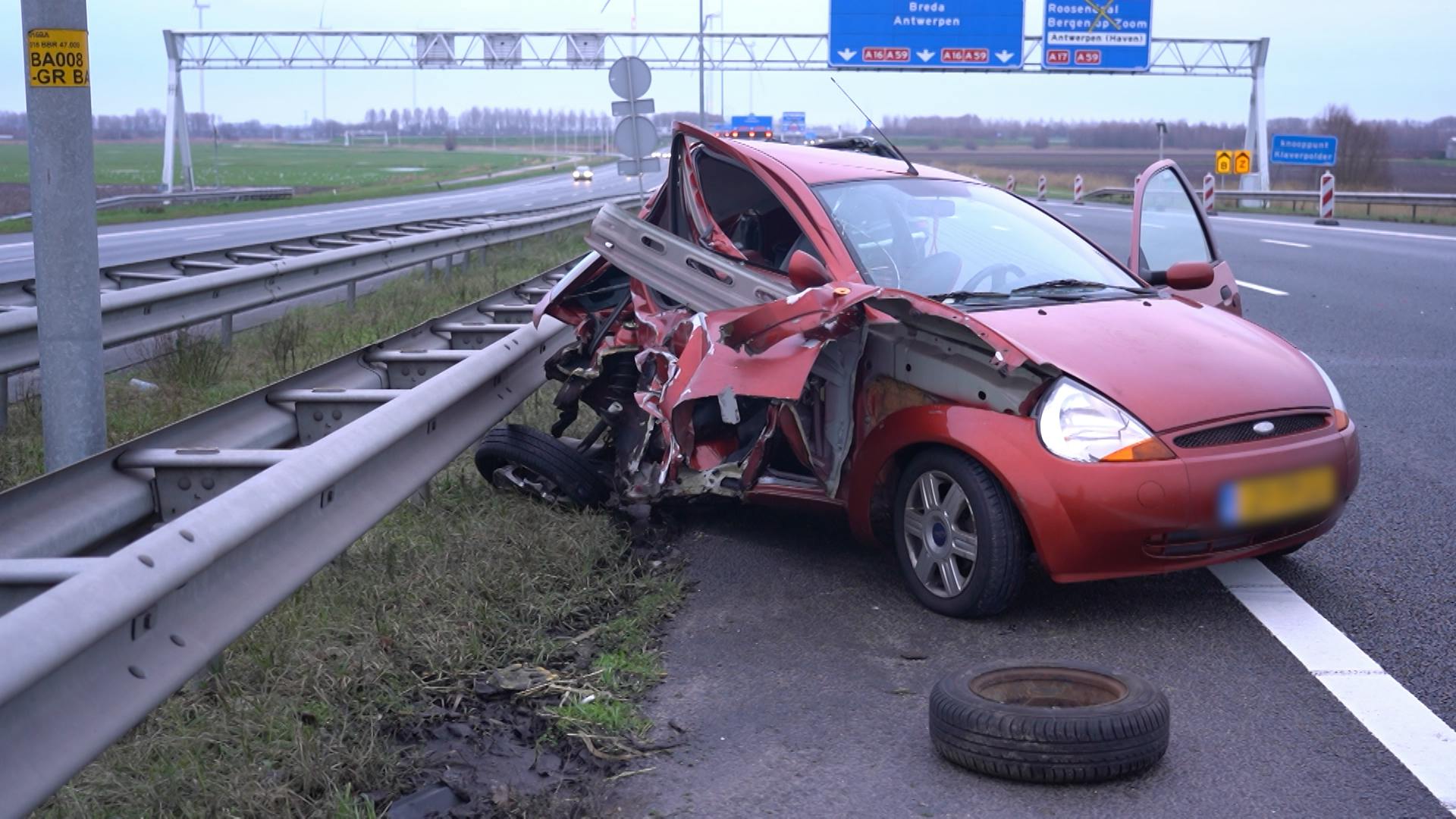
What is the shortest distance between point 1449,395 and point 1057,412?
18.4 feet

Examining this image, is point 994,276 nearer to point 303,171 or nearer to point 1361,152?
point 1361,152

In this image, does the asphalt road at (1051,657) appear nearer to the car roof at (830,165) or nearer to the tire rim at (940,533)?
the tire rim at (940,533)

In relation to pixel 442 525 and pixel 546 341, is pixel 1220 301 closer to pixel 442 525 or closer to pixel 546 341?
pixel 546 341

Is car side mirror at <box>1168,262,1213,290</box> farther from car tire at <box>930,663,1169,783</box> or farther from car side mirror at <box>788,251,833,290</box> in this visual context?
car tire at <box>930,663,1169,783</box>

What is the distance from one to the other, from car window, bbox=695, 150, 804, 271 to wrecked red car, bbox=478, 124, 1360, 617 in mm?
11

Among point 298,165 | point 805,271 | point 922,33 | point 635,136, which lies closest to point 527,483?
point 805,271

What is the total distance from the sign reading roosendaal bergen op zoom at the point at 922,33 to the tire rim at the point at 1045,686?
41481 millimetres

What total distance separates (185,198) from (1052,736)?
4079 cm

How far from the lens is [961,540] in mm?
4910

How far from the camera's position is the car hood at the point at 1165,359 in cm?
476

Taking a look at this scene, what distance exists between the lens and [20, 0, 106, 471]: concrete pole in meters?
5.15

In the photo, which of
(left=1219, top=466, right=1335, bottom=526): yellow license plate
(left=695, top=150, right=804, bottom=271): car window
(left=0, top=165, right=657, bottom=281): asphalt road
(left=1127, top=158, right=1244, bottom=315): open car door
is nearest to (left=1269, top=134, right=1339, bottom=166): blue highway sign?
(left=0, top=165, right=657, bottom=281): asphalt road

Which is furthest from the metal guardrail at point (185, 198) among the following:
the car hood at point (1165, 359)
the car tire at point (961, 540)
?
the car hood at point (1165, 359)

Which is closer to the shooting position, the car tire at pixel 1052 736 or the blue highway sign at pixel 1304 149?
the car tire at pixel 1052 736
